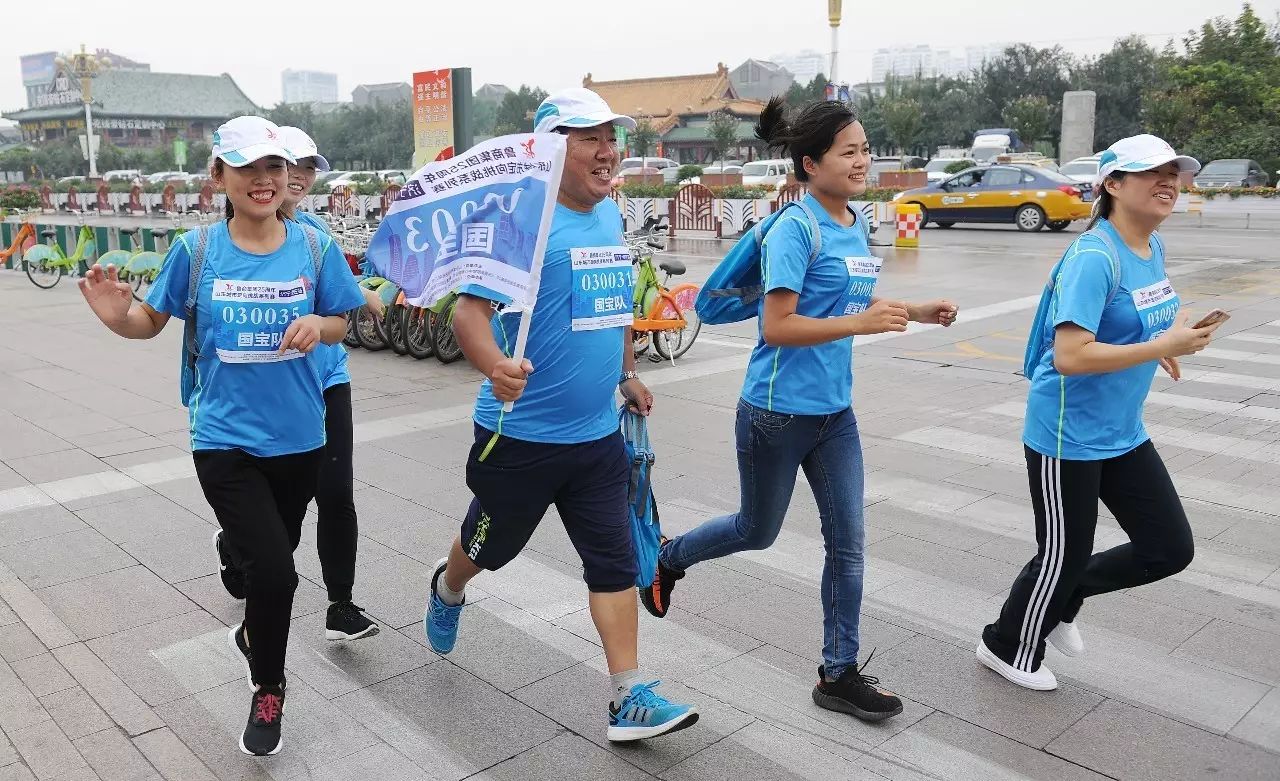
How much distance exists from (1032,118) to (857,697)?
46.1m

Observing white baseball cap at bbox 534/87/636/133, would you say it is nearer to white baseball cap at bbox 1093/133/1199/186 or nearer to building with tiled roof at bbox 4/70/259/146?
white baseball cap at bbox 1093/133/1199/186

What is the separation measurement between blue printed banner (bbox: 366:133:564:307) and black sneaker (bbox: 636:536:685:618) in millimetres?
1313

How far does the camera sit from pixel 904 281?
15.0 metres

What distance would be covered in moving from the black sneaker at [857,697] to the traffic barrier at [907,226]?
16998 mm

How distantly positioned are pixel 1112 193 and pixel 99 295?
2.86 metres

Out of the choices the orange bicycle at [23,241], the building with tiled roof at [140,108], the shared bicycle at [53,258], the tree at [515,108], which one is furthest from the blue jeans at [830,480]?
the building with tiled roof at [140,108]

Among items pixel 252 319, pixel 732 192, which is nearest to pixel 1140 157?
pixel 252 319

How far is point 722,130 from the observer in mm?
53344

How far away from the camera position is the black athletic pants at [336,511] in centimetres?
397

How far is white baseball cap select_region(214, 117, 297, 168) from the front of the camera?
313cm

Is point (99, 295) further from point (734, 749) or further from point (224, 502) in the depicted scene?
point (734, 749)

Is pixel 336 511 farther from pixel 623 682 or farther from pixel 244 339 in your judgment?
pixel 623 682

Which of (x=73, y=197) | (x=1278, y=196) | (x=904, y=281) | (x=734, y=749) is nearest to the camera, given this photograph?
(x=734, y=749)

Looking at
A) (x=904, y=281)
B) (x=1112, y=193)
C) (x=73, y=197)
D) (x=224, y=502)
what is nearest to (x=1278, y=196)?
(x=904, y=281)
